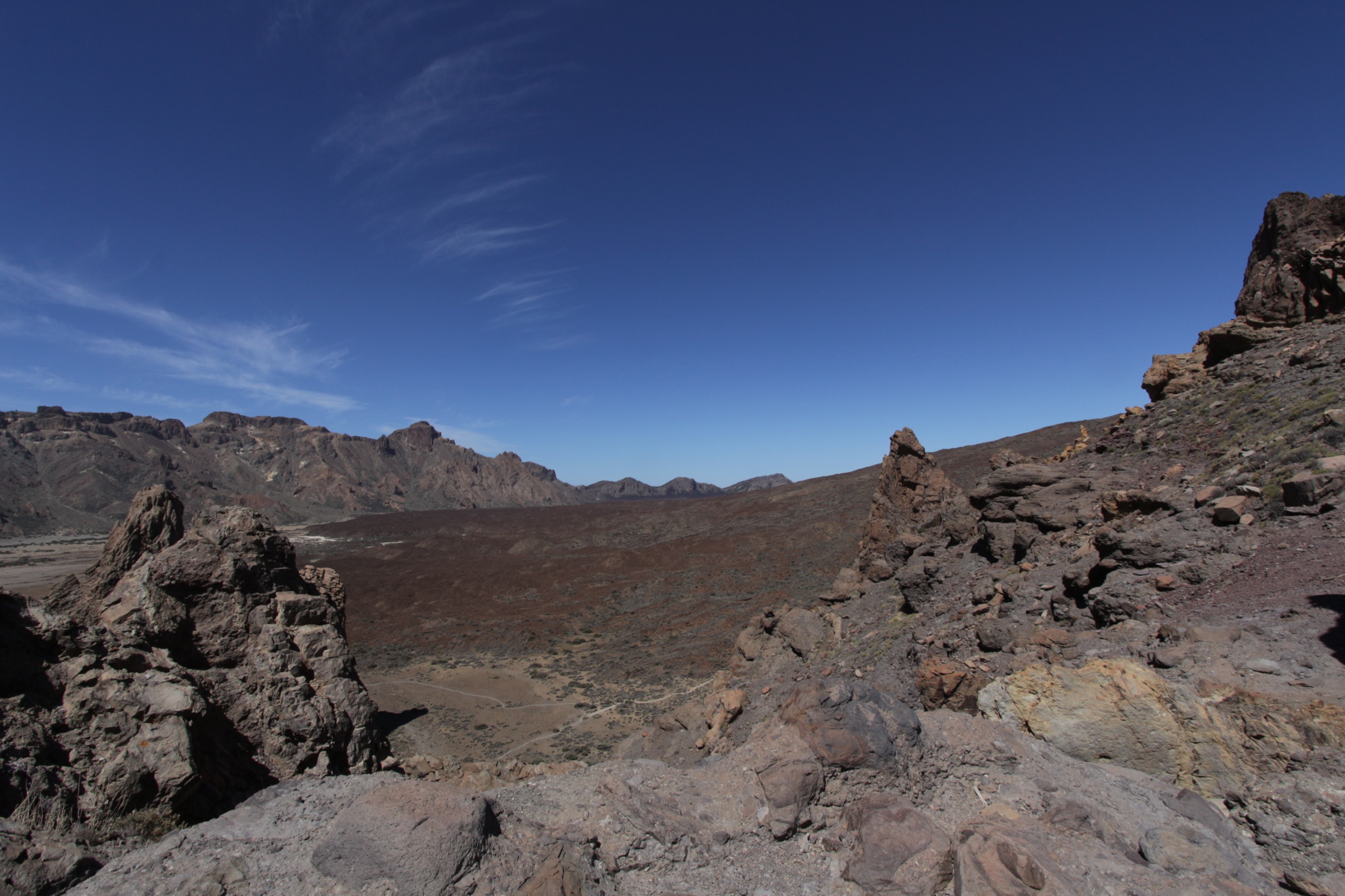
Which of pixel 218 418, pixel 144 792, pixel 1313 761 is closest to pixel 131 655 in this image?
pixel 144 792

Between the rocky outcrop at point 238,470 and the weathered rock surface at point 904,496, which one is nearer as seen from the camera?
the weathered rock surface at point 904,496

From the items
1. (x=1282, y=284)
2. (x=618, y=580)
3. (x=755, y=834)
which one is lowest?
(x=618, y=580)

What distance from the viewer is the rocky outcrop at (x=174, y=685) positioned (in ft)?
Answer: 13.1

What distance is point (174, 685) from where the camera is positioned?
504 cm

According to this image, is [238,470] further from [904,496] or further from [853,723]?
[853,723]

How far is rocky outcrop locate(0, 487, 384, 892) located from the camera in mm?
3990

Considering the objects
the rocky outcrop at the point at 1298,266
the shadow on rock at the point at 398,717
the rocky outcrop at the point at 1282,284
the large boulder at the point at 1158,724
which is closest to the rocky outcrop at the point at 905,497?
the rocky outcrop at the point at 1282,284

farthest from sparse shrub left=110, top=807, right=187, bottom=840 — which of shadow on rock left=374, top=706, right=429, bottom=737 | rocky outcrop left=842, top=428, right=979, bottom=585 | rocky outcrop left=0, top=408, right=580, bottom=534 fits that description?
rocky outcrop left=0, top=408, right=580, bottom=534

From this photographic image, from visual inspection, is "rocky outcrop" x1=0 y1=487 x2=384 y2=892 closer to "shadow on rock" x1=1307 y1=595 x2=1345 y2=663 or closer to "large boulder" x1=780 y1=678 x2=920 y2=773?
"large boulder" x1=780 y1=678 x2=920 y2=773

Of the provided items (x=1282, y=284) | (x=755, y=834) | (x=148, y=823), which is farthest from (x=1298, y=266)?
(x=148, y=823)

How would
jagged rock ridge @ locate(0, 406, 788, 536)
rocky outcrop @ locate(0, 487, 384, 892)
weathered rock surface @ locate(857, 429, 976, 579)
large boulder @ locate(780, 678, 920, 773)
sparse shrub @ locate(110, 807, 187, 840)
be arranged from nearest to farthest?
sparse shrub @ locate(110, 807, 187, 840), rocky outcrop @ locate(0, 487, 384, 892), large boulder @ locate(780, 678, 920, 773), weathered rock surface @ locate(857, 429, 976, 579), jagged rock ridge @ locate(0, 406, 788, 536)

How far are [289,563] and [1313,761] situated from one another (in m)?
12.4

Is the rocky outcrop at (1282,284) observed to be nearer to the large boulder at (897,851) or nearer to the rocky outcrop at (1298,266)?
the rocky outcrop at (1298,266)

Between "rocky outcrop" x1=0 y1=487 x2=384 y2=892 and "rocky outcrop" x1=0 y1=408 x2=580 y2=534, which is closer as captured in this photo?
"rocky outcrop" x1=0 y1=487 x2=384 y2=892
